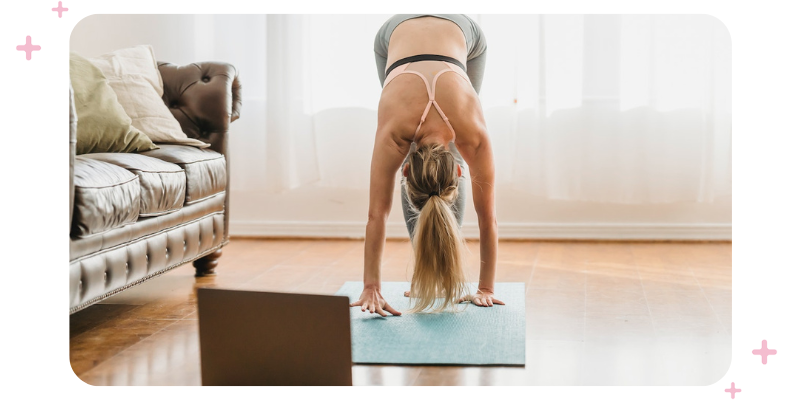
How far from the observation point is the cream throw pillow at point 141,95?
2.55 metres

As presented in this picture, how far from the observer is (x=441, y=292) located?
2.01 metres

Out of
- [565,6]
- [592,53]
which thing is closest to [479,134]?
[565,6]

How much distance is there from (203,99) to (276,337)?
1.57 m

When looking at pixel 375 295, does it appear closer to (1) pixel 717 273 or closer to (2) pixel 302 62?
(1) pixel 717 273

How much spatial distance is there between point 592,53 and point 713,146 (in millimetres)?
699

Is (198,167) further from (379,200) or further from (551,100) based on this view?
(551,100)

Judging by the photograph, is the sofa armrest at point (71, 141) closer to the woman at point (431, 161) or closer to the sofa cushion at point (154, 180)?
the sofa cushion at point (154, 180)

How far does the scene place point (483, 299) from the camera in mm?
2168

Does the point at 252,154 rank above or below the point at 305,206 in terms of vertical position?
above

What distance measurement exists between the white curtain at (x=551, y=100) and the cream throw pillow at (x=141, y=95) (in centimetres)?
102

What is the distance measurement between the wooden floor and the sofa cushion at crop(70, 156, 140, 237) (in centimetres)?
29
